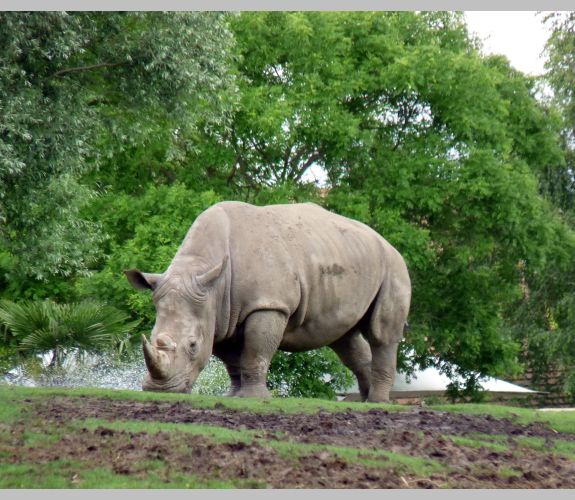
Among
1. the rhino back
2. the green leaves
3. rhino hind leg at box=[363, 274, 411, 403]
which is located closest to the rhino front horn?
the rhino back

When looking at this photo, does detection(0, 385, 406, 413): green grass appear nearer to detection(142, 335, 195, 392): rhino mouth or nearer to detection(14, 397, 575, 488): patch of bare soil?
detection(14, 397, 575, 488): patch of bare soil

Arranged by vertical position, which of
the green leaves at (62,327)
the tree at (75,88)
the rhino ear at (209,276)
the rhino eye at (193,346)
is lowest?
the green leaves at (62,327)

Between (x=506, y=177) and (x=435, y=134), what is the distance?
84.7 inches

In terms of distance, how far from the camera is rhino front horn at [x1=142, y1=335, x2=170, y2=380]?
1505cm

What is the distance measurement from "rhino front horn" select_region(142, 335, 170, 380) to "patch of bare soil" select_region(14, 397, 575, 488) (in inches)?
45.8

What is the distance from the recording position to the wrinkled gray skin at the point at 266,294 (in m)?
15.7

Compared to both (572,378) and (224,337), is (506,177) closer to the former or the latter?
→ (572,378)

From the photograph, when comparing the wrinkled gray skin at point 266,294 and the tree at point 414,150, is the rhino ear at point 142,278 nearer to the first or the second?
the wrinkled gray skin at point 266,294

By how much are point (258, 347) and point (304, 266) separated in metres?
1.37

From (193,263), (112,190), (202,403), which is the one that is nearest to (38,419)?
(202,403)

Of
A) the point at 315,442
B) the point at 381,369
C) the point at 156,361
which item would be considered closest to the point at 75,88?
the point at 156,361

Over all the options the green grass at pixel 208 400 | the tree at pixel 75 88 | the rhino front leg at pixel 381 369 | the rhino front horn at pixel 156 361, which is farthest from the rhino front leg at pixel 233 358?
the tree at pixel 75 88

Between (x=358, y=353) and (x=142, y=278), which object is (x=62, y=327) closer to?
(x=358, y=353)

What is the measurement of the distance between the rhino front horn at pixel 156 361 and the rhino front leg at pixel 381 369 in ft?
14.1
